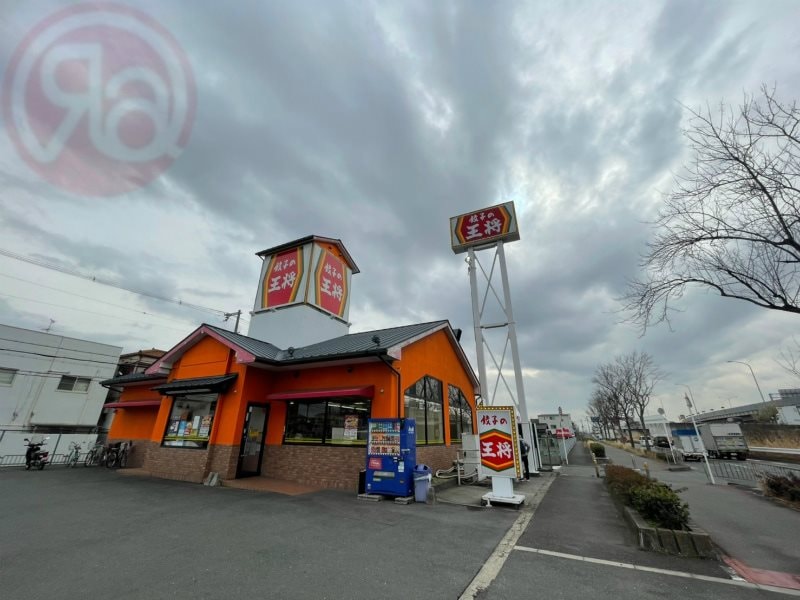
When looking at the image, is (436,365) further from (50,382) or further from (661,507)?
(50,382)

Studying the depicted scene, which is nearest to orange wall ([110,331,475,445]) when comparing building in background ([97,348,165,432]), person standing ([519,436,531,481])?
person standing ([519,436,531,481])

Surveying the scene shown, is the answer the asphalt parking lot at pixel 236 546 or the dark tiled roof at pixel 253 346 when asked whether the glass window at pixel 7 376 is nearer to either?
the asphalt parking lot at pixel 236 546

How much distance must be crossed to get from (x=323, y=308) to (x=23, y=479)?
11.8m

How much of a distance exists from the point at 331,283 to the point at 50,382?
24340mm

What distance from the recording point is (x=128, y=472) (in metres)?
13.2

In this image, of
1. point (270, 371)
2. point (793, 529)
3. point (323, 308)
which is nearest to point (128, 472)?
point (270, 371)

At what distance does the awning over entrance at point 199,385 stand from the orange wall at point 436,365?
6.16 meters

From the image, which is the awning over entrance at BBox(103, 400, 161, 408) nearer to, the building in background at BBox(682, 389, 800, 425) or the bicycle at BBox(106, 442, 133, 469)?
the bicycle at BBox(106, 442, 133, 469)

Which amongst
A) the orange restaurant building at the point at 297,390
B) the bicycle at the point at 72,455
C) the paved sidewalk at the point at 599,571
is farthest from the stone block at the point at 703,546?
the bicycle at the point at 72,455

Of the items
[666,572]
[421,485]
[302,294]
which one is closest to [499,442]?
[421,485]

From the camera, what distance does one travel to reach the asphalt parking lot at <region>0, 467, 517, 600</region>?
3.79m

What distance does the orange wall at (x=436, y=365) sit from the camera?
11.7 meters

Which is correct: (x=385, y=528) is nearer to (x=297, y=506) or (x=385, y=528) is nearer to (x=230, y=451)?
(x=297, y=506)

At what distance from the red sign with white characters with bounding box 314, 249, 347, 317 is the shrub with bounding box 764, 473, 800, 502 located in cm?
1614
